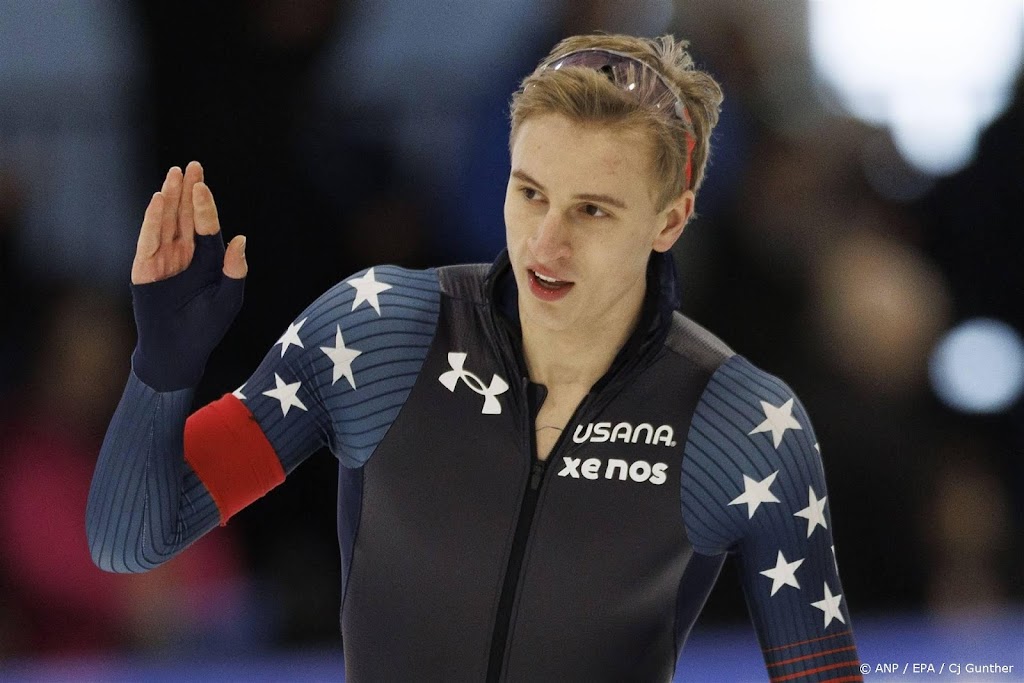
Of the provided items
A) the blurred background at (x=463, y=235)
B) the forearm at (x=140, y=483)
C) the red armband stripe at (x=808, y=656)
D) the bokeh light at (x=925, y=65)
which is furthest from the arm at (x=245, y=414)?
the bokeh light at (x=925, y=65)

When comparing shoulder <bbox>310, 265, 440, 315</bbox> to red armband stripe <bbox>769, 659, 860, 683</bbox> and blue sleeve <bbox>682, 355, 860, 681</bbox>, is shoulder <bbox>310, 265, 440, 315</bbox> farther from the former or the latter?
red armband stripe <bbox>769, 659, 860, 683</bbox>

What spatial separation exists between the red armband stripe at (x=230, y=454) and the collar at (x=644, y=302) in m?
0.46

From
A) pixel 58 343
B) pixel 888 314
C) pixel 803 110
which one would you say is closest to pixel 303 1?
pixel 58 343

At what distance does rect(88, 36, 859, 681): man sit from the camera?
2146 mm

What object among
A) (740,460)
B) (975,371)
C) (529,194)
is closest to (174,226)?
(529,194)

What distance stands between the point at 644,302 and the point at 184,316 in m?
0.79

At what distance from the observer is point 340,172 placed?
4.47 metres

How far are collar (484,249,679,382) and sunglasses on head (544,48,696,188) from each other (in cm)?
21

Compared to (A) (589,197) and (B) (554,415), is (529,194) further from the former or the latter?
(B) (554,415)

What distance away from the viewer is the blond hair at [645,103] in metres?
Result: 2.16

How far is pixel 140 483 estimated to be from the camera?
6.85 feet

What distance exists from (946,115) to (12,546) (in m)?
3.39

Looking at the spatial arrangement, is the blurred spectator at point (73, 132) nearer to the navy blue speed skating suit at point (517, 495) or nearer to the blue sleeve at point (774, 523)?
the navy blue speed skating suit at point (517, 495)

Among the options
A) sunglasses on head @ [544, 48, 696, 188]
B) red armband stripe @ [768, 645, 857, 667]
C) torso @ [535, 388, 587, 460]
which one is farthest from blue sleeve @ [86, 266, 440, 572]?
red armband stripe @ [768, 645, 857, 667]
